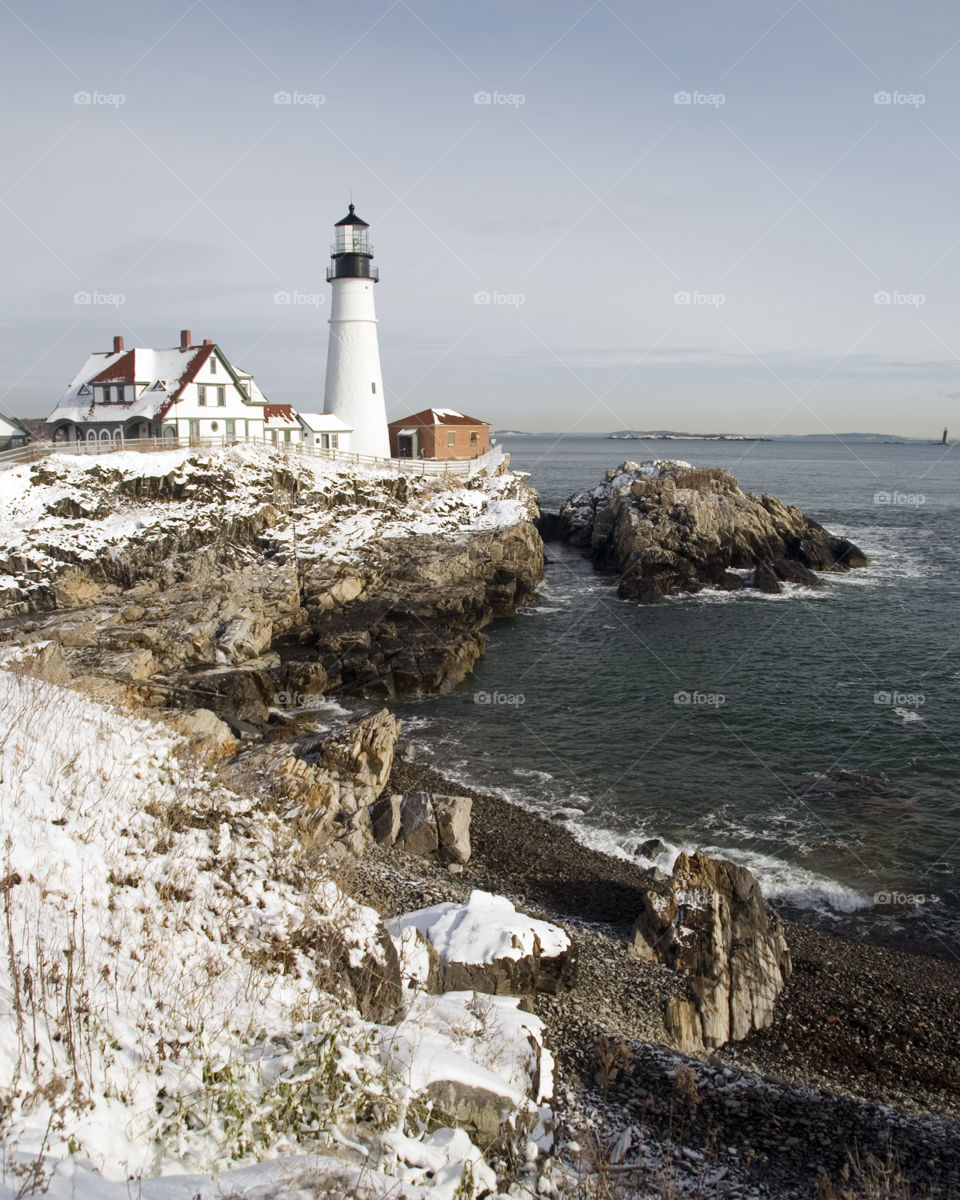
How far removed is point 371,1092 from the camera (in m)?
6.82

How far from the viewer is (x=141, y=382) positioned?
163ft

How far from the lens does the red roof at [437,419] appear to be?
6194cm

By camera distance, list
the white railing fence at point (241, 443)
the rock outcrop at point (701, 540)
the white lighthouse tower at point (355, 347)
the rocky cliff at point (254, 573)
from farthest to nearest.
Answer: the white lighthouse tower at point (355, 347) < the rock outcrop at point (701, 540) < the white railing fence at point (241, 443) < the rocky cliff at point (254, 573)

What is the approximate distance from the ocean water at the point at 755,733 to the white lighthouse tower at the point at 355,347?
20.1 m

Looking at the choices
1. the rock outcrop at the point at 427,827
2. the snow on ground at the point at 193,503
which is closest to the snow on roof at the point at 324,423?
the snow on ground at the point at 193,503

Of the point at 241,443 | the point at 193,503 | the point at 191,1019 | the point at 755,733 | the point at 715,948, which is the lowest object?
the point at 715,948

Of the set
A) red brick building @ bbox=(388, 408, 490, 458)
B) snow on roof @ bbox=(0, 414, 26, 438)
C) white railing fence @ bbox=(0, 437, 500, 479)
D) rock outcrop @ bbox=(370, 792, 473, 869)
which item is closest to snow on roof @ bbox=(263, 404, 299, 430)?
white railing fence @ bbox=(0, 437, 500, 479)

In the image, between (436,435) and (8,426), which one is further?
(436,435)

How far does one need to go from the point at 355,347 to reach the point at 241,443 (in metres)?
12.0

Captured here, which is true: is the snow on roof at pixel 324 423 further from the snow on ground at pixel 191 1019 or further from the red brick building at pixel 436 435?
the snow on ground at pixel 191 1019

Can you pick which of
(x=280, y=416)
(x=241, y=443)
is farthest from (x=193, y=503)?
(x=280, y=416)

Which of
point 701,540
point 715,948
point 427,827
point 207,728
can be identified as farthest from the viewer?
point 701,540

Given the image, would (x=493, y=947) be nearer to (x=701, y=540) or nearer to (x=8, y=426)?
(x=701, y=540)

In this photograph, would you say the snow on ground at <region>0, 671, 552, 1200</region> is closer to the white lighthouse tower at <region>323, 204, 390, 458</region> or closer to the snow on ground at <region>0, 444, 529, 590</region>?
the snow on ground at <region>0, 444, 529, 590</region>
